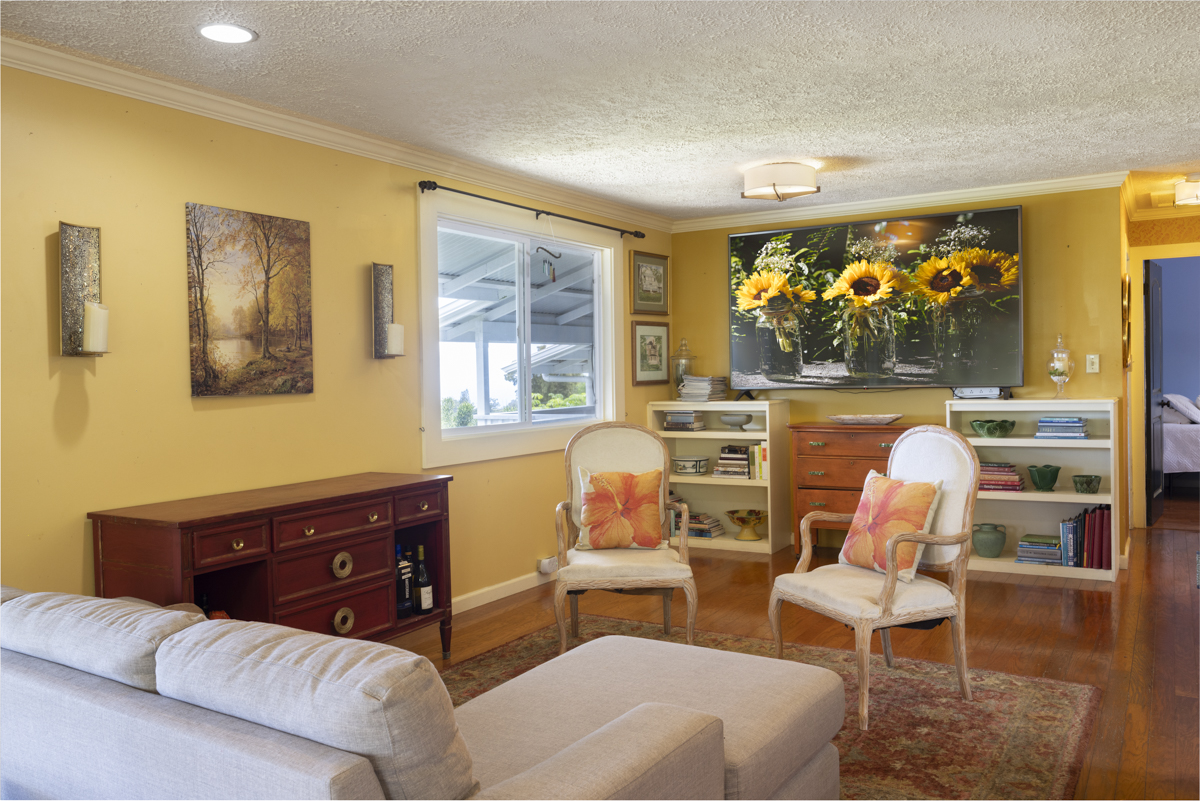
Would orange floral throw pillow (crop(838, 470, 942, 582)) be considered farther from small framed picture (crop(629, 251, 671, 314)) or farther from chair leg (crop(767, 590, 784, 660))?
small framed picture (crop(629, 251, 671, 314))

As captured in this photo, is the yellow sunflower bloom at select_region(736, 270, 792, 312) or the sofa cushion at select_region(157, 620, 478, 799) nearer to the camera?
the sofa cushion at select_region(157, 620, 478, 799)

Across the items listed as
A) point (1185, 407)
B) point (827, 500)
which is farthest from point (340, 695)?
point (1185, 407)

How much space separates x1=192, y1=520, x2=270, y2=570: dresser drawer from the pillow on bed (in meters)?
8.10

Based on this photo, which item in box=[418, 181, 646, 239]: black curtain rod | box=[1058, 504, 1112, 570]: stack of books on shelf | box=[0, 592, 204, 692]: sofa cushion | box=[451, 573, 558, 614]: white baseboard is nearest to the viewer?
box=[0, 592, 204, 692]: sofa cushion

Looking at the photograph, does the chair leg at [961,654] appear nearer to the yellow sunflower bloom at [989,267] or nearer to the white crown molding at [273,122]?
A: the yellow sunflower bloom at [989,267]

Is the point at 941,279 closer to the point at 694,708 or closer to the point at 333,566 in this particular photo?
the point at 333,566

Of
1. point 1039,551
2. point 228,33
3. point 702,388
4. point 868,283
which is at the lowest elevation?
point 1039,551

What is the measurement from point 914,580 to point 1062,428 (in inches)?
95.7

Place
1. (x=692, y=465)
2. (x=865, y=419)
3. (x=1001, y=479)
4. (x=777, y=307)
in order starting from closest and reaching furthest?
(x=1001, y=479)
(x=865, y=419)
(x=777, y=307)
(x=692, y=465)

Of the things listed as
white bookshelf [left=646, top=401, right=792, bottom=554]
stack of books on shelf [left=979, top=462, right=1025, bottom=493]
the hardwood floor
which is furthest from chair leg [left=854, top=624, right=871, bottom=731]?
white bookshelf [left=646, top=401, right=792, bottom=554]

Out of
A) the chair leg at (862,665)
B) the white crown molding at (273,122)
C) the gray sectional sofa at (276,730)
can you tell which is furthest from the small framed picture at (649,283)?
the gray sectional sofa at (276,730)

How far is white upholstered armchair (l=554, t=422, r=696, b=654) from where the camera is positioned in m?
3.62

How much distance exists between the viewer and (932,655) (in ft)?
12.0

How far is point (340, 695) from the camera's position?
1246 mm
